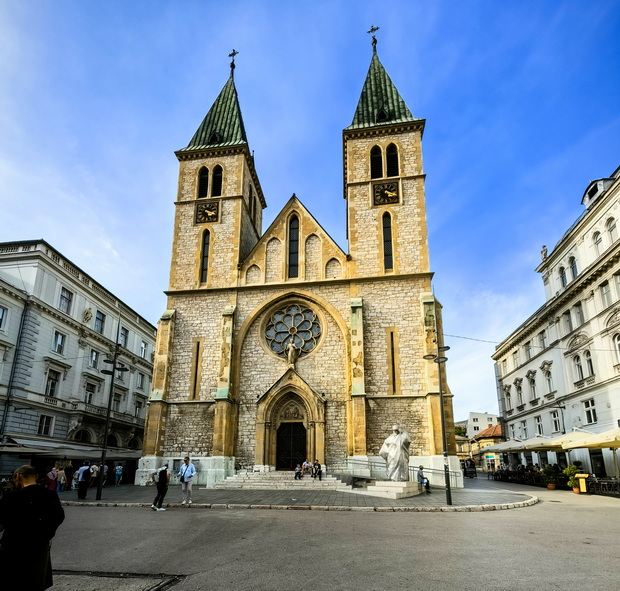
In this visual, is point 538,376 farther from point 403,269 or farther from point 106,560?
point 106,560

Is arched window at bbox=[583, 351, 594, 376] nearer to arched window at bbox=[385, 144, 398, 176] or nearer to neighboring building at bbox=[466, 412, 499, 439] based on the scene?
arched window at bbox=[385, 144, 398, 176]

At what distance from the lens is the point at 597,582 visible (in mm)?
5773

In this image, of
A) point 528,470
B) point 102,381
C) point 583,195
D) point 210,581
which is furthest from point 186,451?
point 583,195

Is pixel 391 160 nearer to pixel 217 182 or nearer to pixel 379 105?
pixel 379 105

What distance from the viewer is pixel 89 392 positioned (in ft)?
109

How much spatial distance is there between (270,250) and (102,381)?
1711cm

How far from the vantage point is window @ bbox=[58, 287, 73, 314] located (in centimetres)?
3050

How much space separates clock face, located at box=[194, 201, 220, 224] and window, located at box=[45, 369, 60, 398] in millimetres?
13131

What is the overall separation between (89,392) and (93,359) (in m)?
2.34

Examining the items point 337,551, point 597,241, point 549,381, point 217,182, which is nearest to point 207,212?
point 217,182

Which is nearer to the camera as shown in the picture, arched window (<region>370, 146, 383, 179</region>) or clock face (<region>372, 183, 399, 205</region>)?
clock face (<region>372, 183, 399, 205</region>)

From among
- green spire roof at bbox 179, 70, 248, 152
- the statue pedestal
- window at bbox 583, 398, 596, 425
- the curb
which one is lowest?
the curb

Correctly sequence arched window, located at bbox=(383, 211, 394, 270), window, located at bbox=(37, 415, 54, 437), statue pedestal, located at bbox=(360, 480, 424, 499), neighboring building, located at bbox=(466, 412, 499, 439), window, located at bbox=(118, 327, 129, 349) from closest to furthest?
statue pedestal, located at bbox=(360, 480, 424, 499)
arched window, located at bbox=(383, 211, 394, 270)
window, located at bbox=(37, 415, 54, 437)
window, located at bbox=(118, 327, 129, 349)
neighboring building, located at bbox=(466, 412, 499, 439)

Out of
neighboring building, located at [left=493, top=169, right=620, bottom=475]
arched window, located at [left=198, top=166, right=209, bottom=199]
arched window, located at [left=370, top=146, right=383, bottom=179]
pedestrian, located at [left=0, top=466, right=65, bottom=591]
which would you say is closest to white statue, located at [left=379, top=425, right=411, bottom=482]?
neighboring building, located at [left=493, top=169, right=620, bottom=475]
